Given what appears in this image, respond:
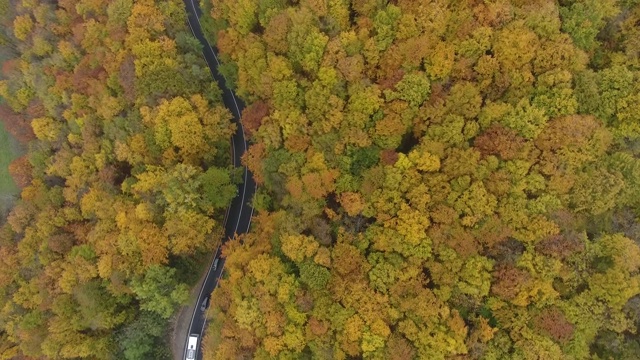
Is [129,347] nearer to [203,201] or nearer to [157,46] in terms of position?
[203,201]

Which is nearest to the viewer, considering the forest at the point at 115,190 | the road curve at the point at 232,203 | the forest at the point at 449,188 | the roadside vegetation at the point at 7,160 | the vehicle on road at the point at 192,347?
the forest at the point at 449,188

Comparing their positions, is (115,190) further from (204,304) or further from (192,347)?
(192,347)

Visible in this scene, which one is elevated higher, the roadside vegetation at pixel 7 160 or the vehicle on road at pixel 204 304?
the roadside vegetation at pixel 7 160

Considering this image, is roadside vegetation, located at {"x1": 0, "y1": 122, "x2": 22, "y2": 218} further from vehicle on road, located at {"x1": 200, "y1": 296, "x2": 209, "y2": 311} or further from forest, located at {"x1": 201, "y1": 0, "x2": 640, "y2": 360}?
forest, located at {"x1": 201, "y1": 0, "x2": 640, "y2": 360}

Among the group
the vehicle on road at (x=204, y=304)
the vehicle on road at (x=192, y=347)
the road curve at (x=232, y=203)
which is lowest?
the vehicle on road at (x=192, y=347)

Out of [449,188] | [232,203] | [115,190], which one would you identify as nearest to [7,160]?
[115,190]

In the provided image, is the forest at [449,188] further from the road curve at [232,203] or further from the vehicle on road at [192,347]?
the vehicle on road at [192,347]

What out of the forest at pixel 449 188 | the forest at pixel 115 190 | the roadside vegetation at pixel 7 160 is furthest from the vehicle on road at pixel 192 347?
the roadside vegetation at pixel 7 160

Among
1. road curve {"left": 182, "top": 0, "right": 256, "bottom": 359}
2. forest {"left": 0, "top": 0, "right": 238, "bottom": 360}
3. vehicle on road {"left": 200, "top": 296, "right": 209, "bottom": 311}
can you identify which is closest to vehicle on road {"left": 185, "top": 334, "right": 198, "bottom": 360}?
road curve {"left": 182, "top": 0, "right": 256, "bottom": 359}
